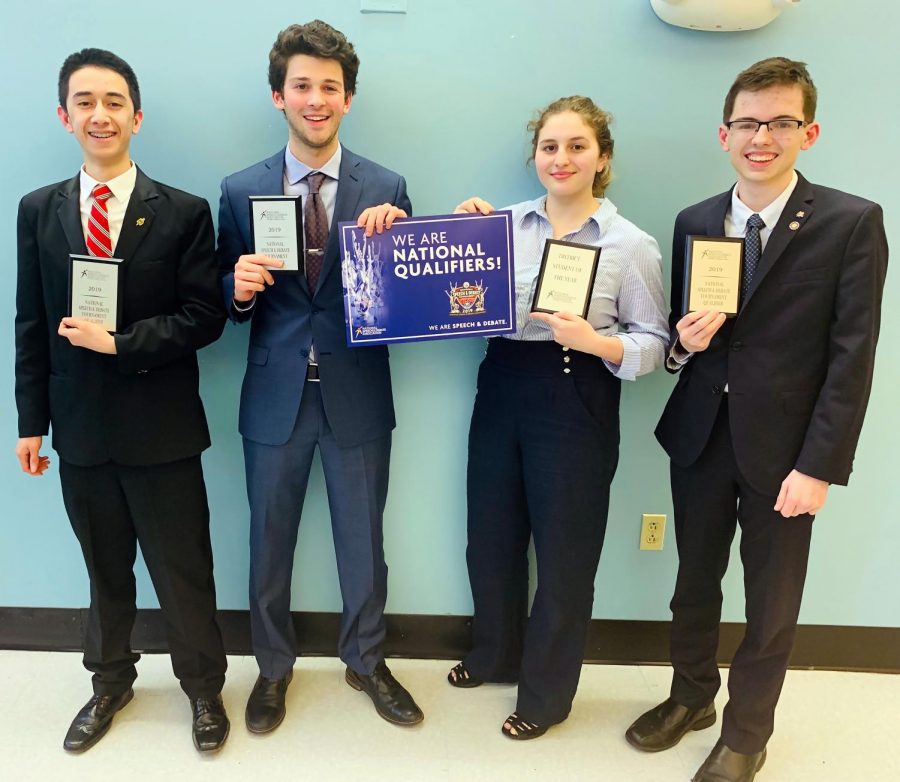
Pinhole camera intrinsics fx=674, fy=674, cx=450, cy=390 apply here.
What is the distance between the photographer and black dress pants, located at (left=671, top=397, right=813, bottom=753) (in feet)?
5.28

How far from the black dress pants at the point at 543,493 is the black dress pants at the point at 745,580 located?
9.2 inches

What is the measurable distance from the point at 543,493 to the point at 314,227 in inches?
36.0

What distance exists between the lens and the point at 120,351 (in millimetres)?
1573

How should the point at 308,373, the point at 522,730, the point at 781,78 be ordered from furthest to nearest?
1. the point at 522,730
2. the point at 308,373
3. the point at 781,78

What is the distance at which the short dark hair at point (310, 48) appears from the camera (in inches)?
63.8

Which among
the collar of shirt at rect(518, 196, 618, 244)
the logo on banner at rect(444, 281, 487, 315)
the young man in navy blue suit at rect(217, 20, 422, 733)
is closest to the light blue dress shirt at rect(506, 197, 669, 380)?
the collar of shirt at rect(518, 196, 618, 244)

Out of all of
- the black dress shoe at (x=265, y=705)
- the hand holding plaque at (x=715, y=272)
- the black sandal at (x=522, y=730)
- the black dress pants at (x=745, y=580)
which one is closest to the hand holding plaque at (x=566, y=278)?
the hand holding plaque at (x=715, y=272)

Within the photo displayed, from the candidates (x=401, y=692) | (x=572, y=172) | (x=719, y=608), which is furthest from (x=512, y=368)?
(x=401, y=692)

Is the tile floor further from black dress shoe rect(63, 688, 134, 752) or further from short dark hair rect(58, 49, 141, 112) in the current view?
short dark hair rect(58, 49, 141, 112)

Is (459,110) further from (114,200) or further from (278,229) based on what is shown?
(114,200)

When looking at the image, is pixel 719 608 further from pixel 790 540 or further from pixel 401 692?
pixel 401 692

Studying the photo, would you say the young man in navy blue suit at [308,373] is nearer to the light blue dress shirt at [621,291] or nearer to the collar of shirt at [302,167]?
the collar of shirt at [302,167]

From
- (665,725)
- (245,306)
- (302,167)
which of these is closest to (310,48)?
(302,167)

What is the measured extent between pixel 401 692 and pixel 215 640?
557 millimetres
